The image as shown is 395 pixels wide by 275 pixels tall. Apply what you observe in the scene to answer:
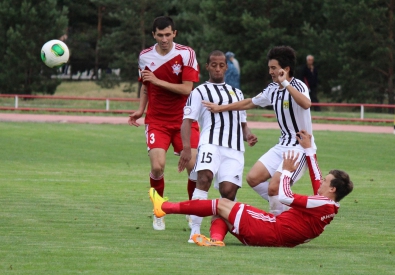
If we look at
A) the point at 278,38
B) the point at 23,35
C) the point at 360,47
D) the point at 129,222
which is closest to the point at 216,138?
the point at 129,222

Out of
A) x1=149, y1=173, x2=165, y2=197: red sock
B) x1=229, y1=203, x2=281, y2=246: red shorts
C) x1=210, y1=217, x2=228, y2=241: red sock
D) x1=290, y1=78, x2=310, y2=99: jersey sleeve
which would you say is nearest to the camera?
x1=229, y1=203, x2=281, y2=246: red shorts

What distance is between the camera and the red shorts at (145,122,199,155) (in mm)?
10453

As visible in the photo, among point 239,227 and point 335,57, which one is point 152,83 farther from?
point 335,57

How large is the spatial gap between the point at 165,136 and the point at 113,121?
20769 mm

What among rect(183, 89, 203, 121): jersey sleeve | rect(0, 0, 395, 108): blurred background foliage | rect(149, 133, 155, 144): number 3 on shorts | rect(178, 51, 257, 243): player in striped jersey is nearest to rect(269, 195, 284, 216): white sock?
rect(178, 51, 257, 243): player in striped jersey

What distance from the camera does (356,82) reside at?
3931cm

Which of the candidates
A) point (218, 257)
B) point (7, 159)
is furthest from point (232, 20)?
point (218, 257)

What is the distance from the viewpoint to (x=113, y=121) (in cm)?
3114

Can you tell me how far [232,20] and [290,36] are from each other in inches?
113

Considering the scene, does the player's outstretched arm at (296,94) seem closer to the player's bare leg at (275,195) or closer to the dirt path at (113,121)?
the player's bare leg at (275,195)

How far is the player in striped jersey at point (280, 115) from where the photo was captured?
9.34 metres

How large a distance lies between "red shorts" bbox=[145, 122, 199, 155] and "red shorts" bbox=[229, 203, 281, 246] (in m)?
1.95

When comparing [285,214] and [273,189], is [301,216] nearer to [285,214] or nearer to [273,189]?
[285,214]

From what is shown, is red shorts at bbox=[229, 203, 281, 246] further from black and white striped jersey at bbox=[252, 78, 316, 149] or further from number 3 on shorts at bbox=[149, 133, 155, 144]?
number 3 on shorts at bbox=[149, 133, 155, 144]
